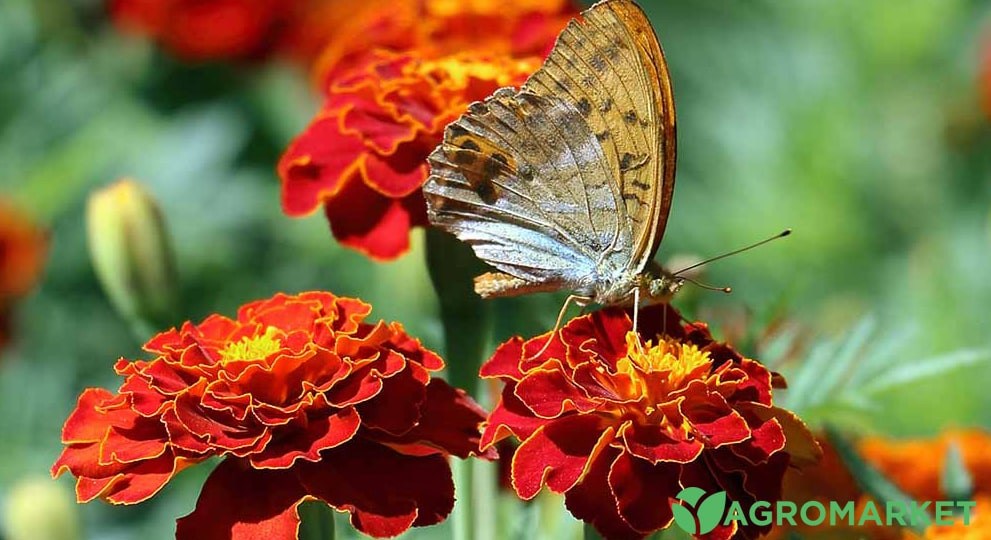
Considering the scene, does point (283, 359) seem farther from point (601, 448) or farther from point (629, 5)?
point (629, 5)

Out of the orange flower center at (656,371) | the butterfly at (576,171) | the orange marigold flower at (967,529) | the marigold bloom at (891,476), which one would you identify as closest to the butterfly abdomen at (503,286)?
the butterfly at (576,171)

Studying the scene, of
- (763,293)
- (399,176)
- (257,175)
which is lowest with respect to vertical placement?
(399,176)

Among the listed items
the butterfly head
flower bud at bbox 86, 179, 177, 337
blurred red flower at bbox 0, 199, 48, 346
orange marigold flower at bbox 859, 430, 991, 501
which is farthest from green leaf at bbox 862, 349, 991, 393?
blurred red flower at bbox 0, 199, 48, 346

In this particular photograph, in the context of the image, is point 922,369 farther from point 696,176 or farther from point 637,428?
point 696,176

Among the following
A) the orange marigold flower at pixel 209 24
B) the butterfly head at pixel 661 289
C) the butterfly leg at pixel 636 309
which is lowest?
the butterfly leg at pixel 636 309

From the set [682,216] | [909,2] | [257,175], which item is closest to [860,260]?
[682,216]

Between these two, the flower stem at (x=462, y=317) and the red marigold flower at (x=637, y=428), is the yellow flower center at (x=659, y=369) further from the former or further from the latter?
the flower stem at (x=462, y=317)
